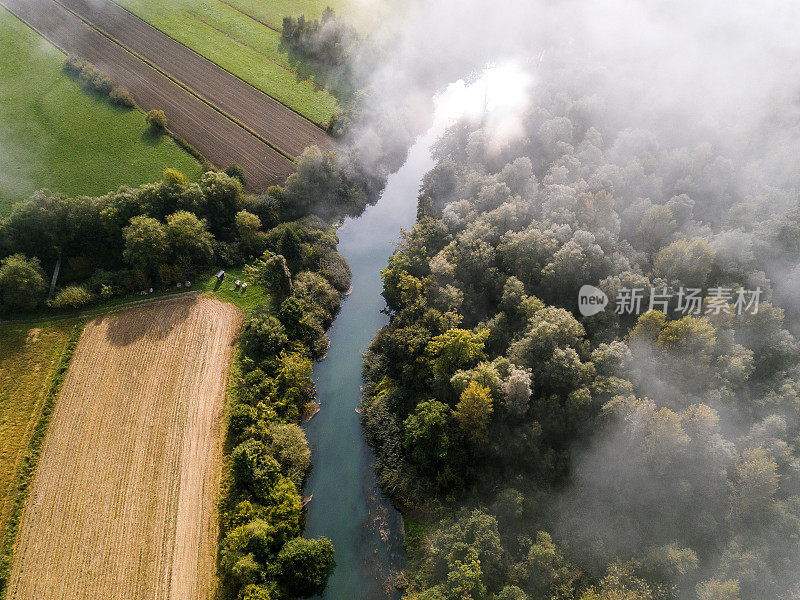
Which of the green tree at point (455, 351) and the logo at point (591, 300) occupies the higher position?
the logo at point (591, 300)

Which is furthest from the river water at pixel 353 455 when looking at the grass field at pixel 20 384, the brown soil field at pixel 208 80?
the grass field at pixel 20 384

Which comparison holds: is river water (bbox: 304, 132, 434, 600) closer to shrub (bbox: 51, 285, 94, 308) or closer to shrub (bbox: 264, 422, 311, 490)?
shrub (bbox: 264, 422, 311, 490)

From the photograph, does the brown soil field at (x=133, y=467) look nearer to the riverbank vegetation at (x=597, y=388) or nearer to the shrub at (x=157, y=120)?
the riverbank vegetation at (x=597, y=388)

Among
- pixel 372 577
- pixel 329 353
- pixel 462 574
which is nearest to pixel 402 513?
pixel 372 577

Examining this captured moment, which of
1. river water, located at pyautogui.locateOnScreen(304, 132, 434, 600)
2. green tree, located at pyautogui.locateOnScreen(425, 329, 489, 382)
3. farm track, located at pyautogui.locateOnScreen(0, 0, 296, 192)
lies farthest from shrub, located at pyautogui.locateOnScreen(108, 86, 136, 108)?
green tree, located at pyautogui.locateOnScreen(425, 329, 489, 382)

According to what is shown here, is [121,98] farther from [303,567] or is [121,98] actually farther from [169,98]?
[303,567]

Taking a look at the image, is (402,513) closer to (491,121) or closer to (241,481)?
(241,481)
